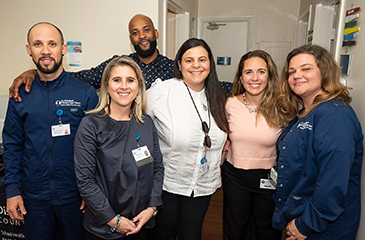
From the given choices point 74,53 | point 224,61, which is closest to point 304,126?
point 74,53

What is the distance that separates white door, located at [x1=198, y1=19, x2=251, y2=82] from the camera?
488cm

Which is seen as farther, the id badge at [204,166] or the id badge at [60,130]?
the id badge at [204,166]

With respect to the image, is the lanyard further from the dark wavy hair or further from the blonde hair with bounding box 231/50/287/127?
the blonde hair with bounding box 231/50/287/127

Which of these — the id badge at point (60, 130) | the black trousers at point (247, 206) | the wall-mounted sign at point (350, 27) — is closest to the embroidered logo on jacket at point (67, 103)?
the id badge at point (60, 130)

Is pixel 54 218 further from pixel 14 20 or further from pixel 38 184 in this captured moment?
pixel 14 20

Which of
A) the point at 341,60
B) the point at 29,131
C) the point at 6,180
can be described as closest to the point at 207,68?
the point at 341,60

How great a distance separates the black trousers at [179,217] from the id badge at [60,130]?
0.73 m

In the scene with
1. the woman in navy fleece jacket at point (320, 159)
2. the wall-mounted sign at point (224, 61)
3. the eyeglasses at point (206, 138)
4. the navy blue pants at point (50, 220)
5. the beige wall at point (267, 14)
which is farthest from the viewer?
the wall-mounted sign at point (224, 61)

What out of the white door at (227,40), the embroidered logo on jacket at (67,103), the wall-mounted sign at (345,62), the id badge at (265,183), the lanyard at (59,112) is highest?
the white door at (227,40)

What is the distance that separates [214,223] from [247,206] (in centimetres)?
113

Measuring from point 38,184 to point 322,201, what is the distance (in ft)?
5.20

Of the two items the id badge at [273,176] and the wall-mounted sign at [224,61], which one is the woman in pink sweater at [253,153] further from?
the wall-mounted sign at [224,61]

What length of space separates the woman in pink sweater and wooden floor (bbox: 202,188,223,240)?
73 centimetres

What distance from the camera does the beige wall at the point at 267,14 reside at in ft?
15.0
